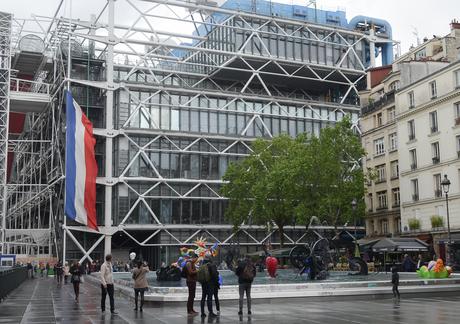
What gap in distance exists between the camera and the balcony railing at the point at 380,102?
60328 millimetres

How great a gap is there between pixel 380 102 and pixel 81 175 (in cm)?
3054

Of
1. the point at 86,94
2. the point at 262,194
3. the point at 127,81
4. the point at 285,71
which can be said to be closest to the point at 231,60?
the point at 285,71

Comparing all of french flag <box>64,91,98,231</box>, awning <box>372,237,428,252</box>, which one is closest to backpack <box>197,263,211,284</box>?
awning <box>372,237,428,252</box>

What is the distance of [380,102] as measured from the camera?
62719mm

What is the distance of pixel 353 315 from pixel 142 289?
7030mm

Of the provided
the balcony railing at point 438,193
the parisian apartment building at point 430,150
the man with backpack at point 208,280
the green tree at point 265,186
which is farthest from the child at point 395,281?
the green tree at point 265,186

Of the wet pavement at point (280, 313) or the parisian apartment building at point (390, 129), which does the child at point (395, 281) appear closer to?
the wet pavement at point (280, 313)

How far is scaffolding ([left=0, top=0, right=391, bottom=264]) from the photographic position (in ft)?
220

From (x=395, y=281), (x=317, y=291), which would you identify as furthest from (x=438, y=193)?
(x=317, y=291)

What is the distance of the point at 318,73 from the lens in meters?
81.7

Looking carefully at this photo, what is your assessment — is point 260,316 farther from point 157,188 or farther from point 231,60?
point 231,60

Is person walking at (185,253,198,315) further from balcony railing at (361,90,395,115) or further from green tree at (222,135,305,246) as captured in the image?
balcony railing at (361,90,395,115)

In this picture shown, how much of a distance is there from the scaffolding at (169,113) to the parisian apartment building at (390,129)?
889 centimetres

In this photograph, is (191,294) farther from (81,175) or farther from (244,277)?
(81,175)
